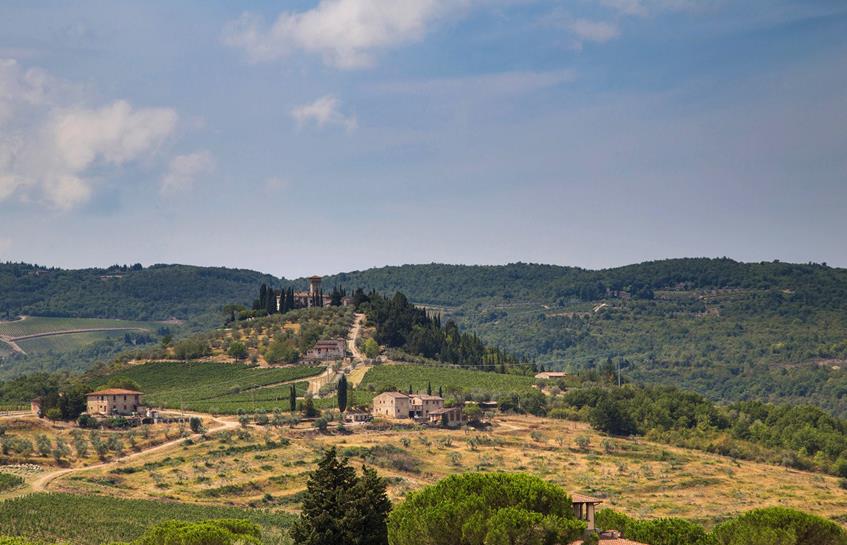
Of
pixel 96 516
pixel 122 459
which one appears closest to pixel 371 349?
pixel 122 459

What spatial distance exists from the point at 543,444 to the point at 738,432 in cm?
2870

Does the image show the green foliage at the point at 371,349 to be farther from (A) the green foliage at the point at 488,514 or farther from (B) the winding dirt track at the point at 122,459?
(A) the green foliage at the point at 488,514

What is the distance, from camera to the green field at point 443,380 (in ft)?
469

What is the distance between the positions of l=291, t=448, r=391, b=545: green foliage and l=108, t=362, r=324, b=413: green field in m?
67.2

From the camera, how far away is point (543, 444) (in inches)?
4717

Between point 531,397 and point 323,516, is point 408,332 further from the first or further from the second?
point 323,516

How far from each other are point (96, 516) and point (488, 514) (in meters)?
36.2

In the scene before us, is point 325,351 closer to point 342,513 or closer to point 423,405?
point 423,405

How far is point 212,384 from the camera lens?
147625mm

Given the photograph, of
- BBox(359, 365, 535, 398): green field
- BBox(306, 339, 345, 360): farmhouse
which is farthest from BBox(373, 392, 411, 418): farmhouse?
BBox(306, 339, 345, 360): farmhouse

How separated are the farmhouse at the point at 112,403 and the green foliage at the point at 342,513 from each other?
6812 cm

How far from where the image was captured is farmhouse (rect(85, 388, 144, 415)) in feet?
411

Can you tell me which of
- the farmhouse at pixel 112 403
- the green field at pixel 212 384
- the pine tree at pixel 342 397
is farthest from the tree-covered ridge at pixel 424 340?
the farmhouse at pixel 112 403

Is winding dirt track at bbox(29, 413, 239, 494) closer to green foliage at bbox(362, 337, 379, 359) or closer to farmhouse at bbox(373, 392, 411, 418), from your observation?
farmhouse at bbox(373, 392, 411, 418)
